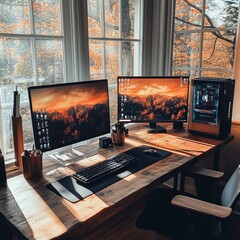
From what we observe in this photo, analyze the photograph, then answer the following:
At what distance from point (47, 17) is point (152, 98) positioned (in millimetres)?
989

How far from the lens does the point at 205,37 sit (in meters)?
2.50

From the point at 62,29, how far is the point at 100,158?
993 millimetres

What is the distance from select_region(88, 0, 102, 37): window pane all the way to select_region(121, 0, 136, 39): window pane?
34cm

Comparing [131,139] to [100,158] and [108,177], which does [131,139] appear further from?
[108,177]

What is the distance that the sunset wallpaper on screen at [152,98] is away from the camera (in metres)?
2.21

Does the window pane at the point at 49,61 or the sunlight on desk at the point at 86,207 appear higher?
the window pane at the point at 49,61

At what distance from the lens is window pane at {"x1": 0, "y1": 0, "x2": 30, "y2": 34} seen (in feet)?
5.64

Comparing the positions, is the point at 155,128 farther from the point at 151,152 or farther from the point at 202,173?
the point at 202,173

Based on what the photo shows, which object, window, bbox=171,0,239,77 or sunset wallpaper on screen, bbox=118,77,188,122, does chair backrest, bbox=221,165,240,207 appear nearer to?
sunset wallpaper on screen, bbox=118,77,188,122

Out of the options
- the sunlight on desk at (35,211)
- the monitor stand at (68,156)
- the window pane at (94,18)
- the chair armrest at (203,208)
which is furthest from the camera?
the window pane at (94,18)

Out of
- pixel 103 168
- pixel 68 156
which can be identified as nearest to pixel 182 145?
pixel 103 168

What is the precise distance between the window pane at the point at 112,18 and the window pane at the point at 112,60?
0.27ft

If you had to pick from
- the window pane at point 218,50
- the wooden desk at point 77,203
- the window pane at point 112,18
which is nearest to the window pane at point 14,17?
the window pane at point 112,18

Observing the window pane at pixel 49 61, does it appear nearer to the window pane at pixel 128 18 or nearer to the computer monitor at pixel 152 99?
the computer monitor at pixel 152 99
